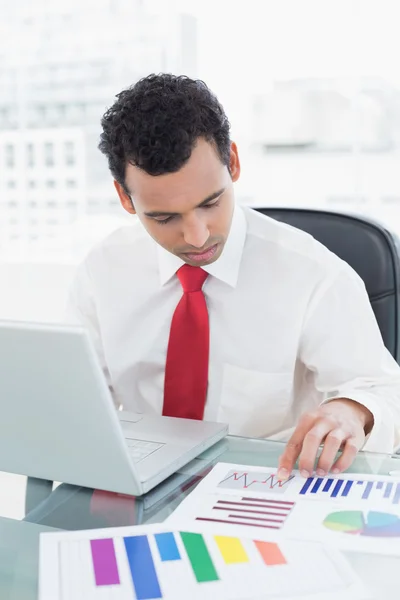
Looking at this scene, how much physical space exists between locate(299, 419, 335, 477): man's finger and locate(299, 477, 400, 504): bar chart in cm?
1

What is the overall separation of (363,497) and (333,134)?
264 cm

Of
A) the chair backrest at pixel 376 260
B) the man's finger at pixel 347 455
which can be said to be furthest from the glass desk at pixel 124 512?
the chair backrest at pixel 376 260

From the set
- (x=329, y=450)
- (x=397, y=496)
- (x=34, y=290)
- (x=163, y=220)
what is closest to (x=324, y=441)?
(x=329, y=450)

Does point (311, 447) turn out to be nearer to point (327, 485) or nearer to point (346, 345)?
point (327, 485)

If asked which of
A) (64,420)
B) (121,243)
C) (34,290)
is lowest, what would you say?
(34,290)

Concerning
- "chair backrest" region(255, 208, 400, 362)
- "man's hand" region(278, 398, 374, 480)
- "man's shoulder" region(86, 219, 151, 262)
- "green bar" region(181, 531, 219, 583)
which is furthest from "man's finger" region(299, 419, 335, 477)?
"man's shoulder" region(86, 219, 151, 262)

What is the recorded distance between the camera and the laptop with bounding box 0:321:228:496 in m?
0.77

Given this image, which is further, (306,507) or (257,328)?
(257,328)

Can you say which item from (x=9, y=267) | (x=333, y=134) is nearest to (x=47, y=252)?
(x=9, y=267)

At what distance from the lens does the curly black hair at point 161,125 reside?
3.83 ft

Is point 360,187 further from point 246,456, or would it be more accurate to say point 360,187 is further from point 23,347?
point 23,347

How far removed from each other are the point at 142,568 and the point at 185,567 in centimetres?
4

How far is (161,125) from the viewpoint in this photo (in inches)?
46.2

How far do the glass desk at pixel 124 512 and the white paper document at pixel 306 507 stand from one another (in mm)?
24
